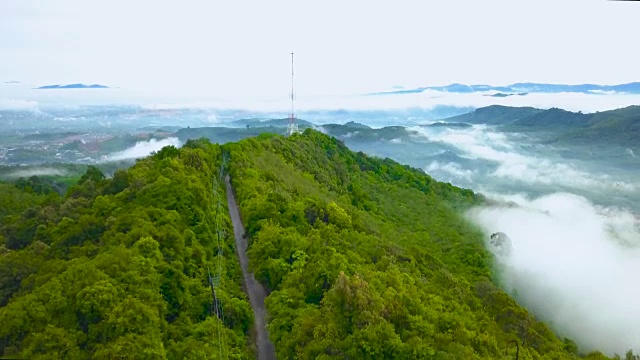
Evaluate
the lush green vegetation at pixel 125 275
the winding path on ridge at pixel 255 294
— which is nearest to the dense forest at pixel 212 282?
the lush green vegetation at pixel 125 275

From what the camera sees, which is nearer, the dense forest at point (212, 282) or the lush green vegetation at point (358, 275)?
the dense forest at point (212, 282)

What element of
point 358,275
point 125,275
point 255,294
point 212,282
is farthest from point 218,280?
point 358,275

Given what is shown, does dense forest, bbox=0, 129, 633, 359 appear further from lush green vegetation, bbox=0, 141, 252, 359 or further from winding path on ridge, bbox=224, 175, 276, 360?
winding path on ridge, bbox=224, 175, 276, 360

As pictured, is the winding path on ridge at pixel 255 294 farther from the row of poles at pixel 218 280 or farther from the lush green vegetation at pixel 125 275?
the row of poles at pixel 218 280

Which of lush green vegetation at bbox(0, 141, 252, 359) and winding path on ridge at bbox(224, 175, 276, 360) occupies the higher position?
lush green vegetation at bbox(0, 141, 252, 359)

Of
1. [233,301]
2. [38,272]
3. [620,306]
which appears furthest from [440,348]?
[620,306]

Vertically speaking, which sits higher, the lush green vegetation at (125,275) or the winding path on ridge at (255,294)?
the lush green vegetation at (125,275)

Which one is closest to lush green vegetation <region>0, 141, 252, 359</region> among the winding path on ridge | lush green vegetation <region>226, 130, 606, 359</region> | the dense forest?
the dense forest
